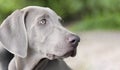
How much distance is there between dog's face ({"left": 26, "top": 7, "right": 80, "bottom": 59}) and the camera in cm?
588

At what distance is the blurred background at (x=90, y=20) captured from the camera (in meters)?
11.0

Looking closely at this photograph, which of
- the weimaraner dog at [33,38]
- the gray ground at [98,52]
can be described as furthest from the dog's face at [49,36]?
the gray ground at [98,52]

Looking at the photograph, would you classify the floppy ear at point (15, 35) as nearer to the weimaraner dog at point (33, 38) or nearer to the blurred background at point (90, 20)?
the weimaraner dog at point (33, 38)

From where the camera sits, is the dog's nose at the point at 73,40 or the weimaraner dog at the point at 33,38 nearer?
the dog's nose at the point at 73,40

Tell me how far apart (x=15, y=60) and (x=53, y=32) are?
56 centimetres

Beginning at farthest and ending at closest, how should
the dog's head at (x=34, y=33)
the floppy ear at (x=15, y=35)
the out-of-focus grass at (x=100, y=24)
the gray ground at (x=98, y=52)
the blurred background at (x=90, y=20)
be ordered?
the out-of-focus grass at (x=100, y=24) → the blurred background at (x=90, y=20) → the gray ground at (x=98, y=52) → the floppy ear at (x=15, y=35) → the dog's head at (x=34, y=33)

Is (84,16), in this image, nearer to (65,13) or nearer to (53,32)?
(65,13)

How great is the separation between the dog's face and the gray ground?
9.69ft

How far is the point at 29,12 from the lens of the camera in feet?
20.8

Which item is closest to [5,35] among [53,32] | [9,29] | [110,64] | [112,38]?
[9,29]

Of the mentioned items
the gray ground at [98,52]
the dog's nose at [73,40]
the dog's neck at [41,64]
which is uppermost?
the dog's nose at [73,40]

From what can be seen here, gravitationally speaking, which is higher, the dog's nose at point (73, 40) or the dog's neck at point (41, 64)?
the dog's nose at point (73, 40)

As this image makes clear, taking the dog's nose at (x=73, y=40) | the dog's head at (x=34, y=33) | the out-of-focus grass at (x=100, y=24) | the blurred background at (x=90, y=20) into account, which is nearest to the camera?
the dog's nose at (x=73, y=40)

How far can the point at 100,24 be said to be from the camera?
13.5m
